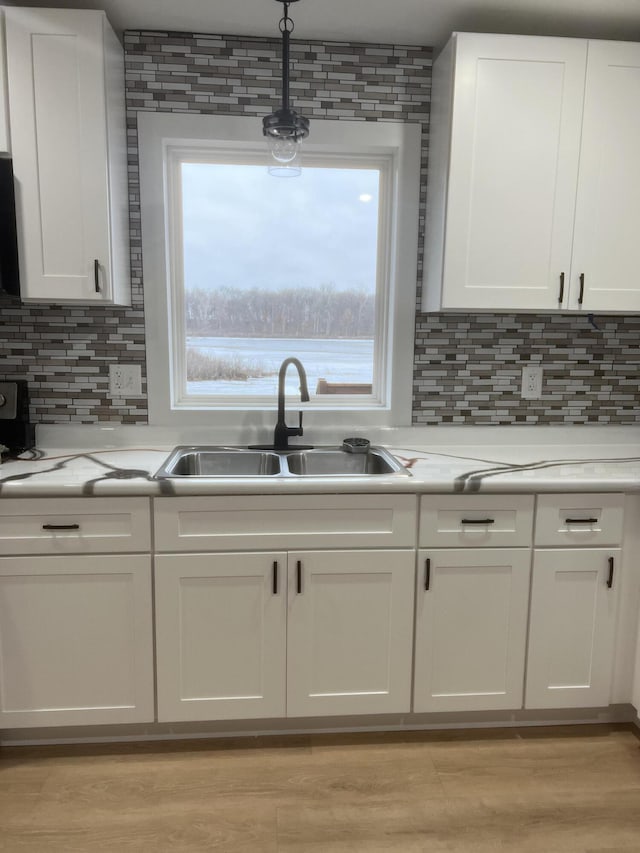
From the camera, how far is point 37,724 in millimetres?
1861

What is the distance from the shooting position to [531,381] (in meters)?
2.40

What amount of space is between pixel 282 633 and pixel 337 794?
480 mm

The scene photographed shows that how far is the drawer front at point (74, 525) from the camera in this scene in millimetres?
1764

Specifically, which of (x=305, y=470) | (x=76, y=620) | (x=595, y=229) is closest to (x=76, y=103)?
(x=305, y=470)

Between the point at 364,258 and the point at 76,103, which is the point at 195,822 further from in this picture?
the point at 76,103

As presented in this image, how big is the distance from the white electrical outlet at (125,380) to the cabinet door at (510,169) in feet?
3.90

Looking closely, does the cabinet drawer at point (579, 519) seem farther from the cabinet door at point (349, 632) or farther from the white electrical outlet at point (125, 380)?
the white electrical outlet at point (125, 380)

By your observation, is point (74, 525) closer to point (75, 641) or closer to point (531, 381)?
point (75, 641)

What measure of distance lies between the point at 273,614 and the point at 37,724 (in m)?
0.83

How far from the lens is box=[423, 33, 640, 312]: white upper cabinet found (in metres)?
1.95

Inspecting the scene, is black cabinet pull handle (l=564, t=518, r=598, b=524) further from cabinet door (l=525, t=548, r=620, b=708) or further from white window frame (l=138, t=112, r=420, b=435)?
white window frame (l=138, t=112, r=420, b=435)

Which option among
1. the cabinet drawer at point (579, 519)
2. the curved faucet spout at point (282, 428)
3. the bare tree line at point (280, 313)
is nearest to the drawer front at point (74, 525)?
the curved faucet spout at point (282, 428)

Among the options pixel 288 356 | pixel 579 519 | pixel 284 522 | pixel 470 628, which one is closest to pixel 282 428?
pixel 288 356

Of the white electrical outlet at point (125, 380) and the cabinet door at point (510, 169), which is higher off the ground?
the cabinet door at point (510, 169)
